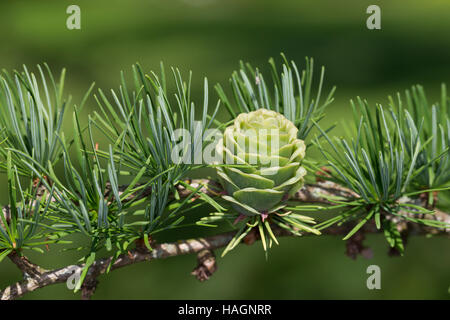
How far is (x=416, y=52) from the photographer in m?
1.19

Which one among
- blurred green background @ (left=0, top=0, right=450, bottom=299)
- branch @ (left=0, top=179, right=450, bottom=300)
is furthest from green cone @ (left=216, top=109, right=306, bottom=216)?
blurred green background @ (left=0, top=0, right=450, bottom=299)

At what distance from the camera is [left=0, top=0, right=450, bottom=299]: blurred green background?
81 centimetres

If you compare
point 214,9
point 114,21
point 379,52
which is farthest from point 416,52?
point 114,21

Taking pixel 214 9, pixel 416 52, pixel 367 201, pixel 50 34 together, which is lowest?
pixel 367 201

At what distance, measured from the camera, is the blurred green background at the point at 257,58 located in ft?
2.67

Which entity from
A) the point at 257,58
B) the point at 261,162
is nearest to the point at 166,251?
the point at 261,162

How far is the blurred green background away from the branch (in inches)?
17.4

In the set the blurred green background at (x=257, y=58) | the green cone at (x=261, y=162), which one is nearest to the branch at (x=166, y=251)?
the green cone at (x=261, y=162)

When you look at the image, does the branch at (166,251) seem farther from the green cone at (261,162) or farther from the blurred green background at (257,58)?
the blurred green background at (257,58)

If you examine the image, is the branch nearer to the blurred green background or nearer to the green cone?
the green cone

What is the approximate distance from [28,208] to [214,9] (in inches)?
54.3

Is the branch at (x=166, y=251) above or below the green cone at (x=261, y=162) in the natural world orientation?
below

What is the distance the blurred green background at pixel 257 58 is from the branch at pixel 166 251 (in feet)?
1.45

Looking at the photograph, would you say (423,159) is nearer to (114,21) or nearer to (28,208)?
(28,208)
